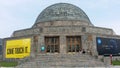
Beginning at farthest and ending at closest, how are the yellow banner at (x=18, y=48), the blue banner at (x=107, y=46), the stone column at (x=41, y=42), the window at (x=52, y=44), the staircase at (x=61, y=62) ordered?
the yellow banner at (x=18, y=48) < the window at (x=52, y=44) < the blue banner at (x=107, y=46) < the stone column at (x=41, y=42) < the staircase at (x=61, y=62)

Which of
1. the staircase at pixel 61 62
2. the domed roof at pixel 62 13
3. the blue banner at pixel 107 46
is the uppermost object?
the domed roof at pixel 62 13

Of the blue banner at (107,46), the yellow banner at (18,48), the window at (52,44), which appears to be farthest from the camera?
the yellow banner at (18,48)

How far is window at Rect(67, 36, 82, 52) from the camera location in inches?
1150

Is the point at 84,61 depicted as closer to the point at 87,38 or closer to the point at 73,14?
the point at 87,38

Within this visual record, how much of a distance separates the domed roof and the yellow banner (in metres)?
5.71

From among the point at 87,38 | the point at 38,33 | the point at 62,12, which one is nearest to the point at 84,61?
the point at 87,38

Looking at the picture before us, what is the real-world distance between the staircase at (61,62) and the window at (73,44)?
Result: 17.2 feet

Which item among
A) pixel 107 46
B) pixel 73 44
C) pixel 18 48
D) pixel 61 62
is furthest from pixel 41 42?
pixel 107 46

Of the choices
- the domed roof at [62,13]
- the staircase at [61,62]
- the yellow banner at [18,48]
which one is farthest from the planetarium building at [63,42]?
the staircase at [61,62]

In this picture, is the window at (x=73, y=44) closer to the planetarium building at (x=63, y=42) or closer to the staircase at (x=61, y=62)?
the planetarium building at (x=63, y=42)

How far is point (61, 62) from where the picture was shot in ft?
70.1

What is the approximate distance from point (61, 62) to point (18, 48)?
35.5 ft

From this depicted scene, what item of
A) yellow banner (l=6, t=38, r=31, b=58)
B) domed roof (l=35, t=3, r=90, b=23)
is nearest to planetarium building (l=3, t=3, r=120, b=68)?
yellow banner (l=6, t=38, r=31, b=58)

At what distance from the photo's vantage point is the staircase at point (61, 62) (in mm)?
20947
